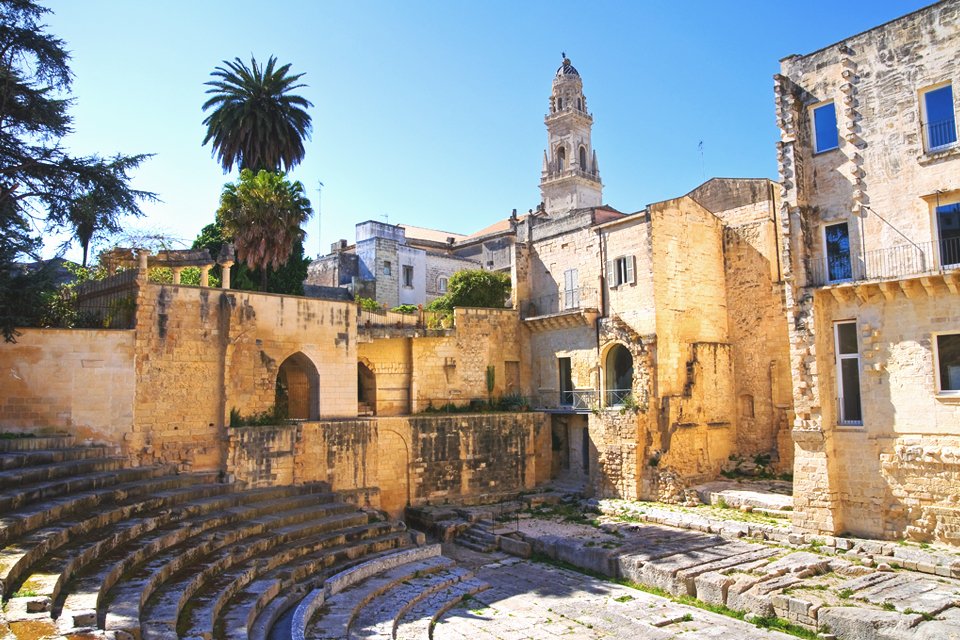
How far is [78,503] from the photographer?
12.0 metres

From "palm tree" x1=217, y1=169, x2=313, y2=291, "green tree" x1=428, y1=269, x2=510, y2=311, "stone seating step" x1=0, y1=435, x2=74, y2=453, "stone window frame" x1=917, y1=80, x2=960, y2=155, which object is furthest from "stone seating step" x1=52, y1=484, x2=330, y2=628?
"stone window frame" x1=917, y1=80, x2=960, y2=155

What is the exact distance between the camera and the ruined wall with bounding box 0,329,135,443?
15227mm

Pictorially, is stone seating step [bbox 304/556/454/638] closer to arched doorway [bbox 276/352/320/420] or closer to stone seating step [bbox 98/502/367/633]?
stone seating step [bbox 98/502/367/633]

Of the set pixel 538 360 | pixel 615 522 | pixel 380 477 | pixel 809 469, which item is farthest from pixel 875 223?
pixel 380 477

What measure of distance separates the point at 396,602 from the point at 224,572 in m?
3.31

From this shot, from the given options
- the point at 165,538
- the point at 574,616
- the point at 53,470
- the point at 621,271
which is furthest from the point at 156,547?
the point at 621,271

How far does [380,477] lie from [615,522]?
6998mm

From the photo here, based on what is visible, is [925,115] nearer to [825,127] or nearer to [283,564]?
[825,127]

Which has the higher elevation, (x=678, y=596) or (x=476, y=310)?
(x=476, y=310)

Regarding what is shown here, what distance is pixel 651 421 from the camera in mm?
22172

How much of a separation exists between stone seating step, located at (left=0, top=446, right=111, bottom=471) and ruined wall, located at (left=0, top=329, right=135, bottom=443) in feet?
2.21

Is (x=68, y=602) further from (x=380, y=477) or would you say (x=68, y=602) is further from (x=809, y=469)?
(x=809, y=469)

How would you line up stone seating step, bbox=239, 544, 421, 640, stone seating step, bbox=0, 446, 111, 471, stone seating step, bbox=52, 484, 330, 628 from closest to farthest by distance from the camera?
stone seating step, bbox=52, 484, 330, 628 → stone seating step, bbox=239, 544, 421, 640 → stone seating step, bbox=0, 446, 111, 471

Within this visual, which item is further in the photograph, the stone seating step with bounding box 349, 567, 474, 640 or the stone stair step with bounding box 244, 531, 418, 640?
the stone seating step with bounding box 349, 567, 474, 640
